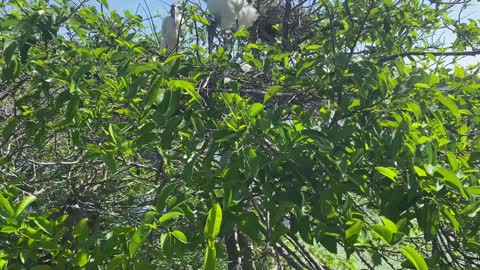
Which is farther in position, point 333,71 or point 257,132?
point 333,71

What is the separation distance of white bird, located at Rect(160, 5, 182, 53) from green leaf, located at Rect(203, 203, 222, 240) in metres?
1.55

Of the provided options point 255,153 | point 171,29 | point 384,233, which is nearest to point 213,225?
point 255,153

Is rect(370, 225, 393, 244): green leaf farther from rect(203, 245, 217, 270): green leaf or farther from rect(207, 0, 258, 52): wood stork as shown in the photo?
rect(207, 0, 258, 52): wood stork

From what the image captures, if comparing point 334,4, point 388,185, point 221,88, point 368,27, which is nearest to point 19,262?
point 221,88

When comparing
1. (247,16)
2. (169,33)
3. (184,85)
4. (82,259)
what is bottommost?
(82,259)

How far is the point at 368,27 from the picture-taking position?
5.23 ft

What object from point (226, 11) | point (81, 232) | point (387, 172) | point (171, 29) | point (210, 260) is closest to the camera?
point (210, 260)

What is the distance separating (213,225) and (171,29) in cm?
166

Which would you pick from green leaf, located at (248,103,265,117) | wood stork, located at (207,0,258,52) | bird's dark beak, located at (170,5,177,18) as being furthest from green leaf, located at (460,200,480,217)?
bird's dark beak, located at (170,5,177,18)

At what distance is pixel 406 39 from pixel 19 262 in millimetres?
1364

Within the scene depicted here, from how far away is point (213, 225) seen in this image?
79cm

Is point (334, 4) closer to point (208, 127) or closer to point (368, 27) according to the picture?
point (368, 27)

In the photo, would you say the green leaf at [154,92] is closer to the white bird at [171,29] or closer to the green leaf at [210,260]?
the green leaf at [210,260]

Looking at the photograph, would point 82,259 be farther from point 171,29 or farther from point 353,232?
point 171,29
